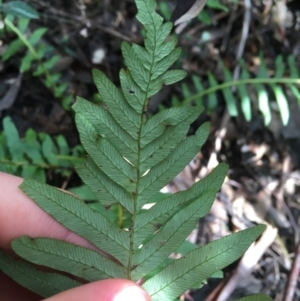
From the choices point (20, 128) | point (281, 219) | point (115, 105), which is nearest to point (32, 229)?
point (115, 105)

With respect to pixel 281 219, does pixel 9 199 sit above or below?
above

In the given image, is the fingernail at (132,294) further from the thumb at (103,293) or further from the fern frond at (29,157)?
the fern frond at (29,157)

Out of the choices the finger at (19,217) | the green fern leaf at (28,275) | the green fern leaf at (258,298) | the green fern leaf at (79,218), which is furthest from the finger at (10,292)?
the green fern leaf at (258,298)

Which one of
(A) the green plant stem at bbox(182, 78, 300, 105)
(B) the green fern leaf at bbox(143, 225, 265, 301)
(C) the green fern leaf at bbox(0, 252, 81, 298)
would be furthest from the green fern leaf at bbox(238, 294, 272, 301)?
(A) the green plant stem at bbox(182, 78, 300, 105)

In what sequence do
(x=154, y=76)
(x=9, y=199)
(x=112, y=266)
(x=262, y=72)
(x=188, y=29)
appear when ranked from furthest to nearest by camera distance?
(x=188, y=29)
(x=262, y=72)
(x=9, y=199)
(x=112, y=266)
(x=154, y=76)

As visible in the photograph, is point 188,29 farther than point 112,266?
Yes

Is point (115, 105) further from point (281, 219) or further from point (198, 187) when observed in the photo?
point (281, 219)

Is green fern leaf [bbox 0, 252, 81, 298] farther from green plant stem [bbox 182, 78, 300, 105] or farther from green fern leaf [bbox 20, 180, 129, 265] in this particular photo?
green plant stem [bbox 182, 78, 300, 105]
